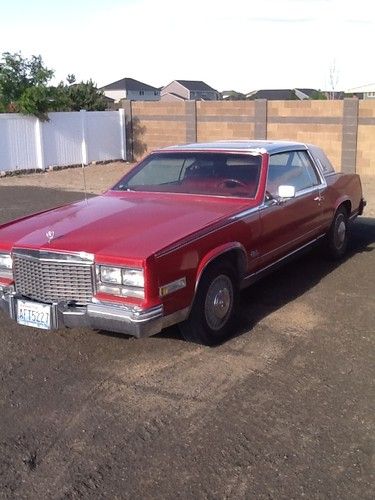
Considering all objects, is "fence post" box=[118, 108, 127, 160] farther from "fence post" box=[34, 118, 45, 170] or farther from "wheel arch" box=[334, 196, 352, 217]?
"wheel arch" box=[334, 196, 352, 217]

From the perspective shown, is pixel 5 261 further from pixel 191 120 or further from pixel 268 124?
pixel 191 120

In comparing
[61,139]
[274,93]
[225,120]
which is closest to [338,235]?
[225,120]

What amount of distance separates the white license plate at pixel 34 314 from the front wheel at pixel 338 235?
3.86m

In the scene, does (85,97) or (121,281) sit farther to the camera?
(85,97)

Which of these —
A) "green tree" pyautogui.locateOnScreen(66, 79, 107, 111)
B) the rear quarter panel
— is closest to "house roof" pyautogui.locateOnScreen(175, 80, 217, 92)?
"green tree" pyautogui.locateOnScreen(66, 79, 107, 111)

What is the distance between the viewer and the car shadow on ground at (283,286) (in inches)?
209

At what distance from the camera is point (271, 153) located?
5.84m

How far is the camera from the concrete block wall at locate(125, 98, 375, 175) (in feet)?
54.8

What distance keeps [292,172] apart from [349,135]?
11297 millimetres

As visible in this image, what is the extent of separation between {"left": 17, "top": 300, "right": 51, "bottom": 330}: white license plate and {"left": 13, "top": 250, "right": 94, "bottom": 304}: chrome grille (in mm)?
77

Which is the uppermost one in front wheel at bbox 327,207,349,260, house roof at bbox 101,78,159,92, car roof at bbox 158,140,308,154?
house roof at bbox 101,78,159,92

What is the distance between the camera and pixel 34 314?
438cm

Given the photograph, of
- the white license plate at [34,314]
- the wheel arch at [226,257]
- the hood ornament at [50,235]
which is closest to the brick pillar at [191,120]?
the wheel arch at [226,257]

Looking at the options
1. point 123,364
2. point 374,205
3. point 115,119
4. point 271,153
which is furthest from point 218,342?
point 115,119
